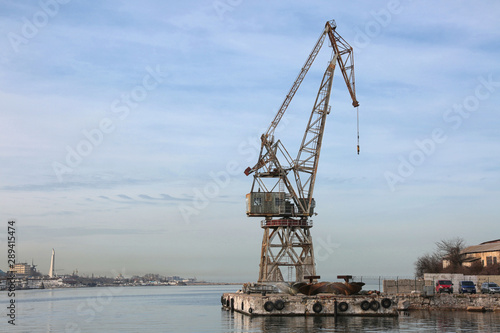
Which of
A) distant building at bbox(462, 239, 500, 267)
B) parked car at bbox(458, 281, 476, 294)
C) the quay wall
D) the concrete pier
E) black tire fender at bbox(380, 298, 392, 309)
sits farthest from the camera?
distant building at bbox(462, 239, 500, 267)

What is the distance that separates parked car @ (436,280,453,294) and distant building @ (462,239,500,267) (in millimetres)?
34755

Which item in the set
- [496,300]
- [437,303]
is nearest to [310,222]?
[437,303]

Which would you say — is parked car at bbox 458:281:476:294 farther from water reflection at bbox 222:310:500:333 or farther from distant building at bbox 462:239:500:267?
distant building at bbox 462:239:500:267

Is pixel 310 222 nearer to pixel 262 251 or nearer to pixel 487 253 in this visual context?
pixel 262 251

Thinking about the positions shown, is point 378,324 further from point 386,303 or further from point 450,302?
point 450,302

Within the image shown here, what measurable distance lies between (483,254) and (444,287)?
41466 millimetres

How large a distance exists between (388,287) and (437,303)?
6.92 meters

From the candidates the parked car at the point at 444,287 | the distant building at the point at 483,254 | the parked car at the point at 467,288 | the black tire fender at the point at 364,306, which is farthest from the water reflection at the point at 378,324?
the distant building at the point at 483,254

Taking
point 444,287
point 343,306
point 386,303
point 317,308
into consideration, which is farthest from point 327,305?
point 444,287

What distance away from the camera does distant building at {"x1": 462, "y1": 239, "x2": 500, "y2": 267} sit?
346 feet

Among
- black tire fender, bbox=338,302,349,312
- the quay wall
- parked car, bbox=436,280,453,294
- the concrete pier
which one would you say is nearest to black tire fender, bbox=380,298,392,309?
the concrete pier

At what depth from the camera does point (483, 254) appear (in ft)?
361

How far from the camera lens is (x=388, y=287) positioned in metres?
74.9

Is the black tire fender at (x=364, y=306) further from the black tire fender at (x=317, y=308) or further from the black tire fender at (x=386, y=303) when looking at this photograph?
the black tire fender at (x=317, y=308)
